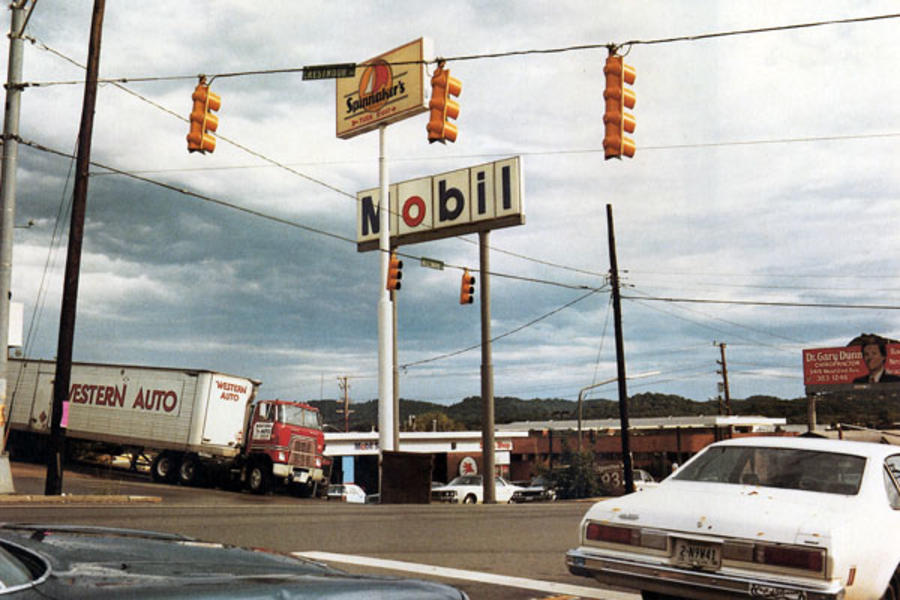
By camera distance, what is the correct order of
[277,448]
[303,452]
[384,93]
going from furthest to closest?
[384,93] → [303,452] → [277,448]

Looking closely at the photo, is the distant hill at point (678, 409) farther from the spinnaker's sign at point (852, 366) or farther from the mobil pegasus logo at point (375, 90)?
the mobil pegasus logo at point (375, 90)

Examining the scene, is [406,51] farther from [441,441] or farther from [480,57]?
[441,441]

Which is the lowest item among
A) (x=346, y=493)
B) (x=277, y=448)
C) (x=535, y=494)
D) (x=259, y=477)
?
(x=346, y=493)

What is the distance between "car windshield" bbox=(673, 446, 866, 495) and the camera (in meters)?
6.39

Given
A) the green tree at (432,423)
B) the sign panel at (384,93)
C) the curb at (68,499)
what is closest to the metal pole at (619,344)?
the sign panel at (384,93)

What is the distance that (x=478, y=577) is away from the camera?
8.12 metres

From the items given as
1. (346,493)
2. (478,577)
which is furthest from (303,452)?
(478,577)

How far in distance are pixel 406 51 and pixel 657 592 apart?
30.4m

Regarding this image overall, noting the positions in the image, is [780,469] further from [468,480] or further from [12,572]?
[468,480]

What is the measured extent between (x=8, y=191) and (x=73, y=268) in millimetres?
2247

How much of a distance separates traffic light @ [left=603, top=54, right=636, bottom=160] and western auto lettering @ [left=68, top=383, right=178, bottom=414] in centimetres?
2051

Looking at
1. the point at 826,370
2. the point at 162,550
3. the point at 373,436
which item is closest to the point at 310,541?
the point at 162,550

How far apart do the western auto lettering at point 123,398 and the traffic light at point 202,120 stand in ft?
50.6

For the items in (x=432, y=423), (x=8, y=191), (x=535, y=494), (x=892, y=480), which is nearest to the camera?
(x=892, y=480)
